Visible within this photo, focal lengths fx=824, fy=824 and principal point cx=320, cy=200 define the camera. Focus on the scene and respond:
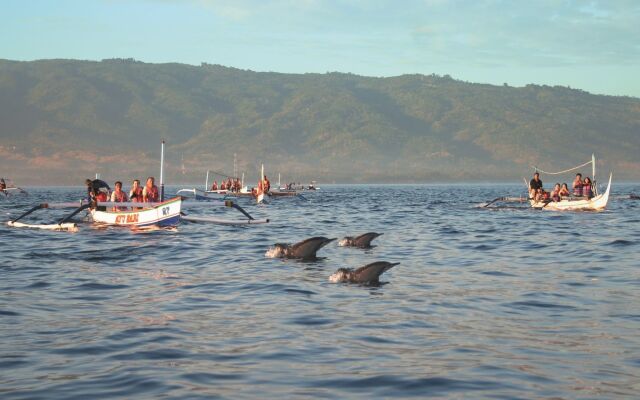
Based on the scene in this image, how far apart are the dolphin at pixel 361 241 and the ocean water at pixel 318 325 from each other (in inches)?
40.4

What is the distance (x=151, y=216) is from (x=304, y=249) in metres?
10.9

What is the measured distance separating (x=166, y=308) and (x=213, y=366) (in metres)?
4.07

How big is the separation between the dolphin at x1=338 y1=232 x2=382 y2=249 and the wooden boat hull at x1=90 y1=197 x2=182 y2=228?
7.75m

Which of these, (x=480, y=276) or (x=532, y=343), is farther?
(x=480, y=276)

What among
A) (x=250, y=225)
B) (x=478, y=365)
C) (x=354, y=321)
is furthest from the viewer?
(x=250, y=225)

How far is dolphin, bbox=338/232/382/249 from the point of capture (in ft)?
81.2

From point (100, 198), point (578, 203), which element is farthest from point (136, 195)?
point (578, 203)

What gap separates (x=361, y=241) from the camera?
24812 mm

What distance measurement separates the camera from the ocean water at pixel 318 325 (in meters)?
9.05

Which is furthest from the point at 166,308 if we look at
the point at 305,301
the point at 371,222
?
the point at 371,222

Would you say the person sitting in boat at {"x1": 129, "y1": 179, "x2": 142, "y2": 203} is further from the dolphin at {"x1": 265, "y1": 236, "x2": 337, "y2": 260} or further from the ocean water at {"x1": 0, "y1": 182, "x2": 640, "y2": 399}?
the dolphin at {"x1": 265, "y1": 236, "x2": 337, "y2": 260}

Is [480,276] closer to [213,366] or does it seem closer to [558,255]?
[558,255]

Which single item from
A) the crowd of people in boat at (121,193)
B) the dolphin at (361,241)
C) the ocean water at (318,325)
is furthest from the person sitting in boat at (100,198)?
the dolphin at (361,241)

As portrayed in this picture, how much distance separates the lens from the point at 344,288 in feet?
51.8
